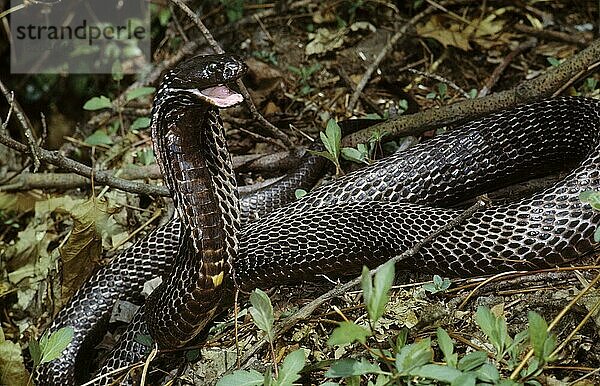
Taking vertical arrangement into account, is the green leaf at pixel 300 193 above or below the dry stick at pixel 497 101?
below

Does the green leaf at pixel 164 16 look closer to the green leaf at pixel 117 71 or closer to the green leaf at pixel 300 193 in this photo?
the green leaf at pixel 117 71

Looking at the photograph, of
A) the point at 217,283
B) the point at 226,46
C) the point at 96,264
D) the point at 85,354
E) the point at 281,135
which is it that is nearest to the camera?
the point at 217,283

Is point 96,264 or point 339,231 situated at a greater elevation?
point 339,231

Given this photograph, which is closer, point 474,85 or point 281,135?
point 281,135

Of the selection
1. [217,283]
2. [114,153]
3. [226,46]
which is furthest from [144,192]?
[226,46]

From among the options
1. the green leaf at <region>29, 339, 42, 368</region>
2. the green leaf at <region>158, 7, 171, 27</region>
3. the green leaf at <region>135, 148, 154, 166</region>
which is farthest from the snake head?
the green leaf at <region>158, 7, 171, 27</region>

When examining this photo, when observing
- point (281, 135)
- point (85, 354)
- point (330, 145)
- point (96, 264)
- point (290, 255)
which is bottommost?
point (85, 354)

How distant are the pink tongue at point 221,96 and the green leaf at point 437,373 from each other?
1.55m

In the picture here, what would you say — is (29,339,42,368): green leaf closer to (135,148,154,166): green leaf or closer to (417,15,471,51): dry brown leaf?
(135,148,154,166): green leaf

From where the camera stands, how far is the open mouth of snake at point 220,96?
3531 millimetres

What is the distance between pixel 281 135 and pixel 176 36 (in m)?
2.22

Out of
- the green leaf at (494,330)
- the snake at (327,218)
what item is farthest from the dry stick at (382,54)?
the green leaf at (494,330)

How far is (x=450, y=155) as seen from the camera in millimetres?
4914

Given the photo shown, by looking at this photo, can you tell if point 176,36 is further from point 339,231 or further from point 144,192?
point 339,231
